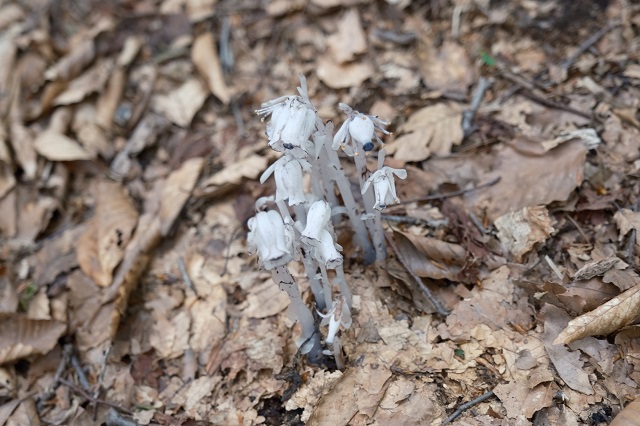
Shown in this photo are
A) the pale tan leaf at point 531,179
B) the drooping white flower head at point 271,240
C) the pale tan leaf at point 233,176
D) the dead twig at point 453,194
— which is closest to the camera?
the drooping white flower head at point 271,240

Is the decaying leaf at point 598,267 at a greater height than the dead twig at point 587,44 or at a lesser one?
lesser

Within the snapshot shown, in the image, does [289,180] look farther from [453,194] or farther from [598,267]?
[598,267]

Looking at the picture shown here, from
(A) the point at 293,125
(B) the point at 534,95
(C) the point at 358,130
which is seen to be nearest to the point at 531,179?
(B) the point at 534,95

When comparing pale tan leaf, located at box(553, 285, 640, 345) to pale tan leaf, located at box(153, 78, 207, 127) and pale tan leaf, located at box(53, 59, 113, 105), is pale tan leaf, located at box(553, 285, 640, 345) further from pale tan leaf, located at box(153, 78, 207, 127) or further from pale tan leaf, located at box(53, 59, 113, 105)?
pale tan leaf, located at box(53, 59, 113, 105)

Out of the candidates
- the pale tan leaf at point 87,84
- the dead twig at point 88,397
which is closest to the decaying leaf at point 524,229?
the dead twig at point 88,397

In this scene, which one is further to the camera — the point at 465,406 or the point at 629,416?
the point at 465,406

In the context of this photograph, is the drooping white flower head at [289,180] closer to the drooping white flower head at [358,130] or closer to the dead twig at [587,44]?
the drooping white flower head at [358,130]

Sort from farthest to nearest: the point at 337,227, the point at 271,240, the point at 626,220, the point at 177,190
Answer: the point at 177,190, the point at 337,227, the point at 626,220, the point at 271,240

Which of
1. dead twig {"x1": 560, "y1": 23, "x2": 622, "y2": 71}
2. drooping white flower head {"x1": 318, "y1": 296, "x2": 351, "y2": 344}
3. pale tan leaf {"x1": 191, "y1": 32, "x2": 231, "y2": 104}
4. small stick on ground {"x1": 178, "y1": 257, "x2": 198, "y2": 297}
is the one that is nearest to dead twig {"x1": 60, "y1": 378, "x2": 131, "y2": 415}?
small stick on ground {"x1": 178, "y1": 257, "x2": 198, "y2": 297}
